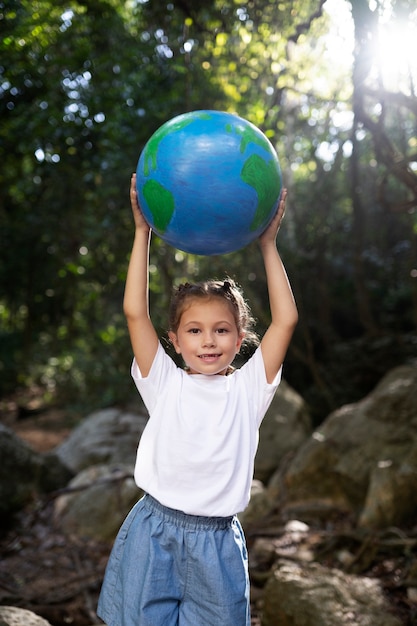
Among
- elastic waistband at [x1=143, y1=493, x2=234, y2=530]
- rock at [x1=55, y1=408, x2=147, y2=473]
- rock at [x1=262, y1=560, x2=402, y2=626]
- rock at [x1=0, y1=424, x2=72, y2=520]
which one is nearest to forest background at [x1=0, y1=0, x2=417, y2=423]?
rock at [x1=55, y1=408, x2=147, y2=473]

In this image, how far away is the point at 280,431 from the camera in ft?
21.2

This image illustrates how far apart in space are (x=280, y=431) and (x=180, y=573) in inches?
174

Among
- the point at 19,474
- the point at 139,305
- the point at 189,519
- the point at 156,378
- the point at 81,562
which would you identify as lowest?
the point at 81,562

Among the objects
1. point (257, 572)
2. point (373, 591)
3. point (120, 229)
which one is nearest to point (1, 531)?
point (257, 572)

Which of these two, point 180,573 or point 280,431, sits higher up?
point 280,431

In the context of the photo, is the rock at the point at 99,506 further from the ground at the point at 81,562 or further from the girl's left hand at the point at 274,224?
the girl's left hand at the point at 274,224

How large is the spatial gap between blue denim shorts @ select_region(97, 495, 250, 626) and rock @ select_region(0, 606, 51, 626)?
1.96 ft

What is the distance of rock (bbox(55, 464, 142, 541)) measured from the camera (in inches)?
188

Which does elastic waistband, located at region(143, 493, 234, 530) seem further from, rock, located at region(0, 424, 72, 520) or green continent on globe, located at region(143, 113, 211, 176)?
rock, located at region(0, 424, 72, 520)

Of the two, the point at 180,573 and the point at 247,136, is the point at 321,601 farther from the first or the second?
the point at 247,136

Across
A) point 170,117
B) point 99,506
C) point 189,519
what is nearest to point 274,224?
point 189,519

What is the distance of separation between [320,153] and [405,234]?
218 centimetres

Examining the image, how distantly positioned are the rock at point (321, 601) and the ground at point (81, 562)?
22 cm

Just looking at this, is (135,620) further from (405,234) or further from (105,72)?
(405,234)
